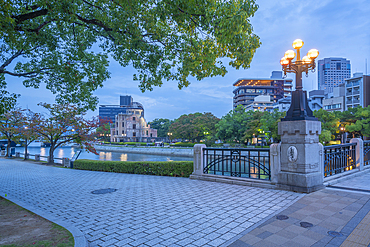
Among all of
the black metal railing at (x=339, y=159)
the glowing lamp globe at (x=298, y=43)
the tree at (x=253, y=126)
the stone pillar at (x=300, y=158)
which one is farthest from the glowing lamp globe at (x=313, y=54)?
the tree at (x=253, y=126)

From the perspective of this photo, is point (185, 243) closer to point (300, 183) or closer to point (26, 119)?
point (300, 183)

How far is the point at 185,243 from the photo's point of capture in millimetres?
3787

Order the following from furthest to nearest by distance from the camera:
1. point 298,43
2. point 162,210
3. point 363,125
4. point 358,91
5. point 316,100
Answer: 1. point 316,100
2. point 358,91
3. point 363,125
4. point 298,43
5. point 162,210

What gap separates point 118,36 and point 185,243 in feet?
20.8

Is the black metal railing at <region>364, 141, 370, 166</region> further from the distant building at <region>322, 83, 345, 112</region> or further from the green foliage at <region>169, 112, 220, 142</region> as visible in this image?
the distant building at <region>322, 83, 345, 112</region>

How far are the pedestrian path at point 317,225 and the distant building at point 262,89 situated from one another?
97.3m

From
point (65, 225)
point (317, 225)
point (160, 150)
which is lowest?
point (160, 150)

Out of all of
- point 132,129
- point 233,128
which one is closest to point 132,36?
point 233,128

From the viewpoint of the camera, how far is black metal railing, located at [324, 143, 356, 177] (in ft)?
27.2

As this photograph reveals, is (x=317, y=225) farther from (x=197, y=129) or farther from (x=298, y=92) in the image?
(x=197, y=129)

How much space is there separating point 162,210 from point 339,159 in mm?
7896

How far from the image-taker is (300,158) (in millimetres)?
7000

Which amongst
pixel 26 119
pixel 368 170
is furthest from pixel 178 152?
pixel 368 170

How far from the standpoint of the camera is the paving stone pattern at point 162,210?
13.4 ft
